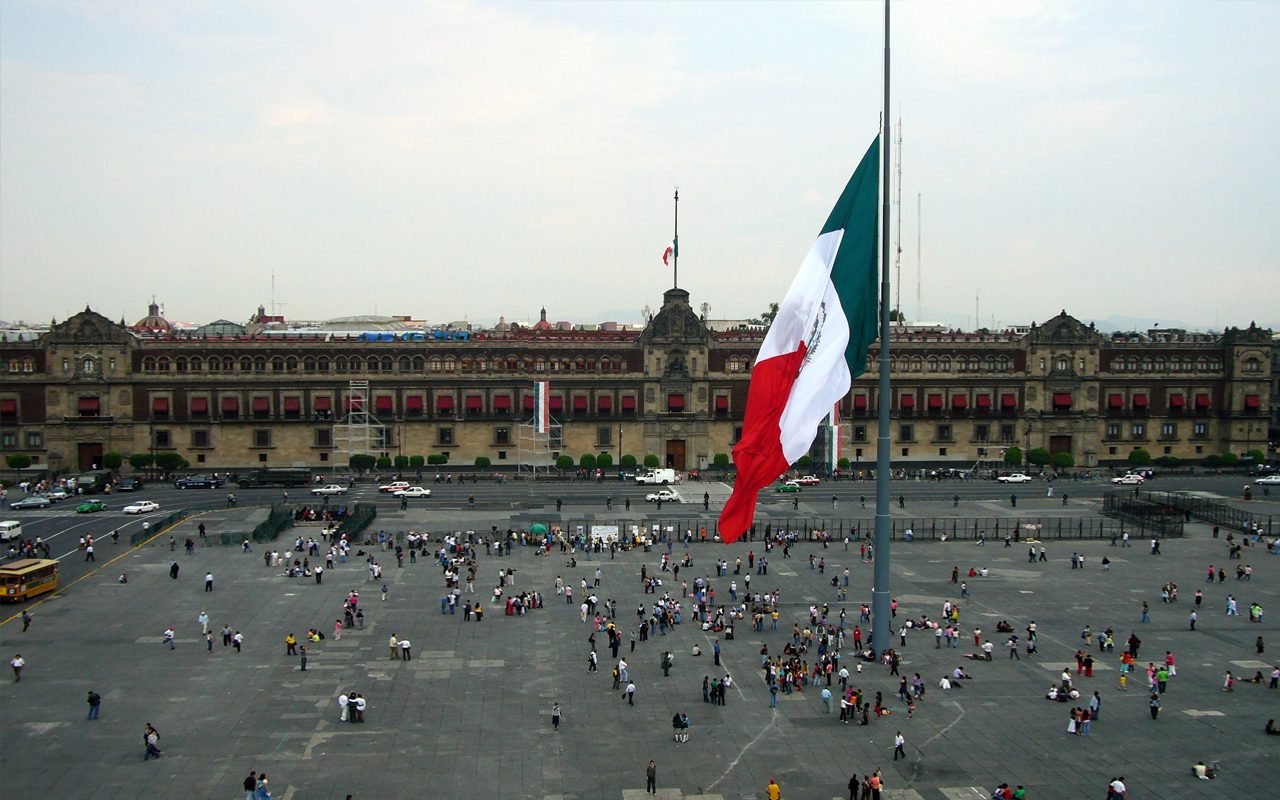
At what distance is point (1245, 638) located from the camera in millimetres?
52781

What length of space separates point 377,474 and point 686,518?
33.6 meters

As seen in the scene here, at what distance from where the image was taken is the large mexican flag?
31.7 metres

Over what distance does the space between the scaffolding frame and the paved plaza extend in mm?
40285

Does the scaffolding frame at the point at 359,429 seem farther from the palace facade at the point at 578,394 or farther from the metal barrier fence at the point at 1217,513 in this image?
the metal barrier fence at the point at 1217,513

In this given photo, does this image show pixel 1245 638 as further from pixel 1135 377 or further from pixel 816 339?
pixel 1135 377

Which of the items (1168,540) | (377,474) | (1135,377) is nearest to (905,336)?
(1135,377)

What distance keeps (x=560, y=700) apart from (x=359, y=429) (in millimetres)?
66979

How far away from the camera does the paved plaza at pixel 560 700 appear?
116 ft

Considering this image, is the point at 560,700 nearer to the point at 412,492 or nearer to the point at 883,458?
the point at 883,458

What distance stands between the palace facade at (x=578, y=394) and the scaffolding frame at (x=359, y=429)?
262 millimetres

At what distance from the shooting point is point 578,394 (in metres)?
108

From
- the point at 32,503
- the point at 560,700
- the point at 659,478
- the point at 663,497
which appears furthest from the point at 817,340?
the point at 32,503

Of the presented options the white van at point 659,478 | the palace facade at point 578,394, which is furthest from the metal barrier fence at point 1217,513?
the white van at point 659,478

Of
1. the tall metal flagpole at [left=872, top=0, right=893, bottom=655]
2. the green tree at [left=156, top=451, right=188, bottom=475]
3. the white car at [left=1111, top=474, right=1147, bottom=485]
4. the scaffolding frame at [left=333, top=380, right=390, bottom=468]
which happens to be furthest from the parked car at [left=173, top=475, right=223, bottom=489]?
the white car at [left=1111, top=474, right=1147, bottom=485]
